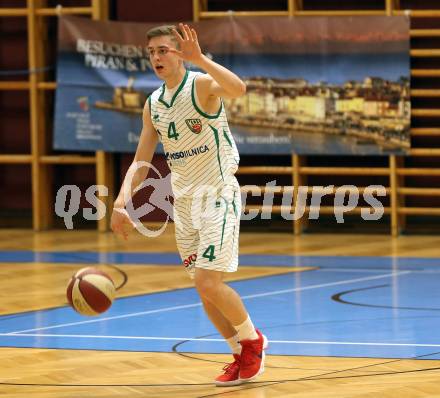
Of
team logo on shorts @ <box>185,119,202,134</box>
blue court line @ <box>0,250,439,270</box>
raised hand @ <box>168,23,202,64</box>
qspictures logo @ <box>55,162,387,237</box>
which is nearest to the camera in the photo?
raised hand @ <box>168,23,202,64</box>

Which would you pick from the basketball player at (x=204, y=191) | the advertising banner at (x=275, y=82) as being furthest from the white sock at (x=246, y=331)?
the advertising banner at (x=275, y=82)

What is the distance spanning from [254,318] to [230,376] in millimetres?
2014

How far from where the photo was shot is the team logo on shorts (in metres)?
5.86

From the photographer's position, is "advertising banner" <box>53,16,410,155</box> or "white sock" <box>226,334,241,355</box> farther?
"advertising banner" <box>53,16,410,155</box>

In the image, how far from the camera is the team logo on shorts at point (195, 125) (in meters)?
5.86

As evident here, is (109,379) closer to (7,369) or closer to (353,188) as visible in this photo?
(7,369)

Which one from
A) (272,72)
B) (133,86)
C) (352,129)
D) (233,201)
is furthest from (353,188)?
(233,201)

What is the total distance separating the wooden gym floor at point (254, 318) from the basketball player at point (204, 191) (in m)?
0.29

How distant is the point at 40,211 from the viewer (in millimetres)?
13938

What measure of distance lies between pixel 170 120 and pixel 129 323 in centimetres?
222

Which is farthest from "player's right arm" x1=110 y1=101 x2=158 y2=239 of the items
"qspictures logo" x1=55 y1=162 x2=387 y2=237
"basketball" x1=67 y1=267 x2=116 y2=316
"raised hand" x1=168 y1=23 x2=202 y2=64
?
"qspictures logo" x1=55 y1=162 x2=387 y2=237

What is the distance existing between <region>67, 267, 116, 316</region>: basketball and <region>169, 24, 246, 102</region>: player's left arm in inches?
46.0

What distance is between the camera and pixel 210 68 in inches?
215

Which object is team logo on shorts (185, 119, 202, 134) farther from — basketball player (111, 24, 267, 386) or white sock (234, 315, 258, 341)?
white sock (234, 315, 258, 341)
